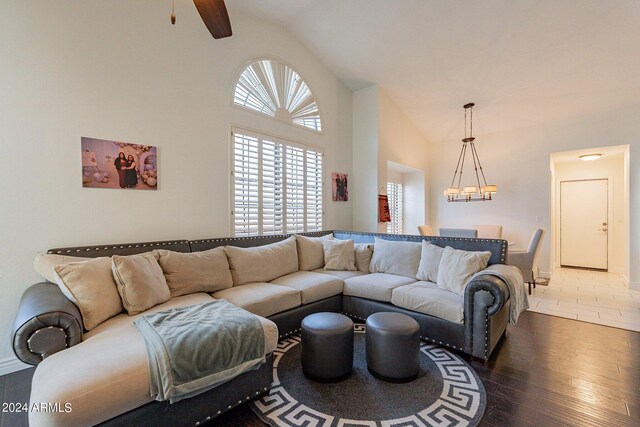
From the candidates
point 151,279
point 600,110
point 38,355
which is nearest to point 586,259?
point 600,110

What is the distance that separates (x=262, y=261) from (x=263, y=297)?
0.66m

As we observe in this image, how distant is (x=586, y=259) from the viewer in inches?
247

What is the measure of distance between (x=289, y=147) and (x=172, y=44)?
1836mm

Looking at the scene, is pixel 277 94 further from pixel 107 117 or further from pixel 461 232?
pixel 461 232

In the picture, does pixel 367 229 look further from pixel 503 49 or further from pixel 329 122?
pixel 503 49

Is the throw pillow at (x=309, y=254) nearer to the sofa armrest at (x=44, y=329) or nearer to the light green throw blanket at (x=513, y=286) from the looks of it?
the light green throw blanket at (x=513, y=286)

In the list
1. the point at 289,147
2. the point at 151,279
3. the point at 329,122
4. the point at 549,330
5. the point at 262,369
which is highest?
the point at 329,122

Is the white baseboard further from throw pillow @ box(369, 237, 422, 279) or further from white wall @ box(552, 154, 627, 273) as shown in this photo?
white wall @ box(552, 154, 627, 273)

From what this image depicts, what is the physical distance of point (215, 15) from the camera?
1928 millimetres

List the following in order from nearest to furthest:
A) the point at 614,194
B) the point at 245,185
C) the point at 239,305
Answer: the point at 239,305 → the point at 245,185 → the point at 614,194

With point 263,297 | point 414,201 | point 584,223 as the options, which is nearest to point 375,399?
point 263,297

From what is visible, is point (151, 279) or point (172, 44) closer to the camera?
point (151, 279)

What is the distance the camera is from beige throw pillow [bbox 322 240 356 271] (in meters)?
3.72

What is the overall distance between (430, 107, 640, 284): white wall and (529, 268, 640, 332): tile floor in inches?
17.8
